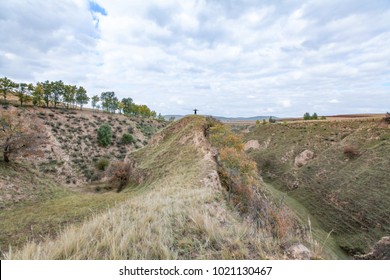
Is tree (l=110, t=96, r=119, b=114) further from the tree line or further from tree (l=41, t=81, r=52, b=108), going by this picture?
tree (l=41, t=81, r=52, b=108)

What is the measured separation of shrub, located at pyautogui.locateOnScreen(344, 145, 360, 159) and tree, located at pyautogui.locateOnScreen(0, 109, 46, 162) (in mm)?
52290

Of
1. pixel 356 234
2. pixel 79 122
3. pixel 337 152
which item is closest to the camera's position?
pixel 356 234

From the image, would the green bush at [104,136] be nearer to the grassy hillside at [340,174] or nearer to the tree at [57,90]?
the tree at [57,90]

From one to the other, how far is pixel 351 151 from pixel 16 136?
54.5m

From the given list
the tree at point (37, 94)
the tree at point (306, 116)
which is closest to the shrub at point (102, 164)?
the tree at point (37, 94)

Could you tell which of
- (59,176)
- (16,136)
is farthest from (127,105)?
(16,136)

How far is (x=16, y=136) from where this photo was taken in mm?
26188

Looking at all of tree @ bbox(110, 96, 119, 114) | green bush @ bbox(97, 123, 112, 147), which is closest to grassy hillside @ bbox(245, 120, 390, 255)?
green bush @ bbox(97, 123, 112, 147)

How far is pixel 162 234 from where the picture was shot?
4352 millimetres

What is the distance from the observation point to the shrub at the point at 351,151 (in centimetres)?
3981

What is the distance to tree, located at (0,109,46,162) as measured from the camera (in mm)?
25516

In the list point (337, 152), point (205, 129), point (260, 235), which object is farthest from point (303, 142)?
point (260, 235)
